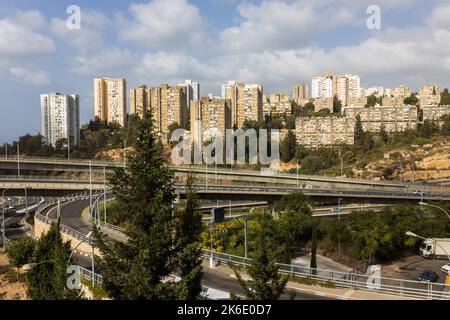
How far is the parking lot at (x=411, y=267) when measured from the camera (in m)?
28.6

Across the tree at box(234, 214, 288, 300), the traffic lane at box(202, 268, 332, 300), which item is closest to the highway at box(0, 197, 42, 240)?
the traffic lane at box(202, 268, 332, 300)

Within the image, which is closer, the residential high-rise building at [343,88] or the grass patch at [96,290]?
the grass patch at [96,290]

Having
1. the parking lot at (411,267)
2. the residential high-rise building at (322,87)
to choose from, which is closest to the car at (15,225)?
the parking lot at (411,267)

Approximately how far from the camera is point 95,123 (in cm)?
13600

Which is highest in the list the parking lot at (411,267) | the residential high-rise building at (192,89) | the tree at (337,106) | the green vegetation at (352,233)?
the residential high-rise building at (192,89)

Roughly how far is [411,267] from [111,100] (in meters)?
119

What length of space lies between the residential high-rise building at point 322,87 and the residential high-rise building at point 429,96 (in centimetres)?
3804

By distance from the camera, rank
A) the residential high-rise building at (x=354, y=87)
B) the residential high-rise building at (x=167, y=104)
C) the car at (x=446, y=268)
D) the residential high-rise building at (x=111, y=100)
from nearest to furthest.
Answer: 1. the car at (x=446, y=268)
2. the residential high-rise building at (x=167, y=104)
3. the residential high-rise building at (x=111, y=100)
4. the residential high-rise building at (x=354, y=87)

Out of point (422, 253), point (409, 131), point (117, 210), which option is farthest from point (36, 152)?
point (117, 210)

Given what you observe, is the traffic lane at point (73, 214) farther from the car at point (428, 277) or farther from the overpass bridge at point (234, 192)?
the car at point (428, 277)

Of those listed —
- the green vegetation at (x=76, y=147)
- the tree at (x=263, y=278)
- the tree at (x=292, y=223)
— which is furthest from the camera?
the green vegetation at (x=76, y=147)

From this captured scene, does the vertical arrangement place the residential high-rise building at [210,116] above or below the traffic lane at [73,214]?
above

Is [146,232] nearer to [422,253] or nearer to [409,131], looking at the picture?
[422,253]
